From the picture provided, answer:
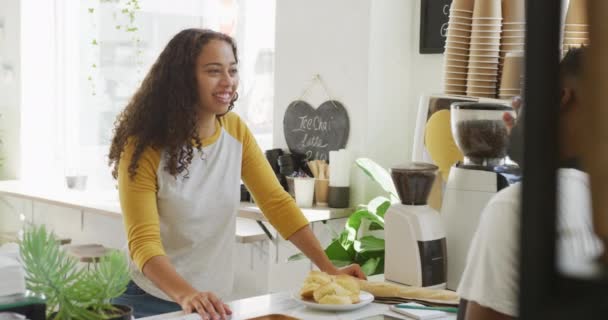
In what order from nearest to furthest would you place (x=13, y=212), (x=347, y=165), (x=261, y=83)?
(x=347, y=165) < (x=261, y=83) < (x=13, y=212)

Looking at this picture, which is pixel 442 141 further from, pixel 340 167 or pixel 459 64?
pixel 340 167

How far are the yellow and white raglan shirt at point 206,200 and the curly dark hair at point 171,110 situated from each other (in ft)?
0.10

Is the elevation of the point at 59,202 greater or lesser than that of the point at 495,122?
lesser

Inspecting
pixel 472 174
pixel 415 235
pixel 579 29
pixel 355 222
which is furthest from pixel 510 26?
pixel 579 29

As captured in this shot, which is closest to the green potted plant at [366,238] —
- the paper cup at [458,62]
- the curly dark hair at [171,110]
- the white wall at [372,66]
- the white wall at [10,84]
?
the white wall at [372,66]

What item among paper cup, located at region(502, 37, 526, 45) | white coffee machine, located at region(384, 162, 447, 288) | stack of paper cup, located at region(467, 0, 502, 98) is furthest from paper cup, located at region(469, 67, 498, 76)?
white coffee machine, located at region(384, 162, 447, 288)

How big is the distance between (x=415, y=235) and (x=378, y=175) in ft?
4.15

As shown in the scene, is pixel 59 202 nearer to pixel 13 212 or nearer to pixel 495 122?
pixel 13 212

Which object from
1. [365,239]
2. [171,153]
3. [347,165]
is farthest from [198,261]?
[347,165]

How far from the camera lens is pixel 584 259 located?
0.70 feet

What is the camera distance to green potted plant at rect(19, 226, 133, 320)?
871 mm

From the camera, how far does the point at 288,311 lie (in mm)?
1735

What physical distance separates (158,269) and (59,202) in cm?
277

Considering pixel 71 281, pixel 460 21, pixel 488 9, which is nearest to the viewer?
pixel 71 281
